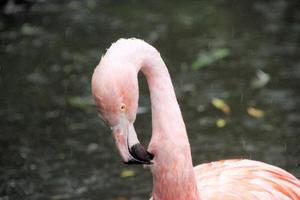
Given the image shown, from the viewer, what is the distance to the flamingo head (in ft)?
11.9

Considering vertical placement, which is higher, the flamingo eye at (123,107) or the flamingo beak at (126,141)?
the flamingo eye at (123,107)

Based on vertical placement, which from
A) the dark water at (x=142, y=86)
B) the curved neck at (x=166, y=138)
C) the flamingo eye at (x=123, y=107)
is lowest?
the dark water at (x=142, y=86)

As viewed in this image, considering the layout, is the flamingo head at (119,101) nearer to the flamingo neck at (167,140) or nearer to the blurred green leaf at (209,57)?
the flamingo neck at (167,140)

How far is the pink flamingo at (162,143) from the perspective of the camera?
12.1ft

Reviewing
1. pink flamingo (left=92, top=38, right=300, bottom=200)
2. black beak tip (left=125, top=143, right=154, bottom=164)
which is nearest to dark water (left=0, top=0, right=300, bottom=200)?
pink flamingo (left=92, top=38, right=300, bottom=200)

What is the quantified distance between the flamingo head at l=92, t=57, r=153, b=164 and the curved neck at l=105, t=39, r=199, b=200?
232 millimetres

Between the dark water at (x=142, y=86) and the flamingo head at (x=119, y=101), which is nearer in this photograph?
the flamingo head at (x=119, y=101)

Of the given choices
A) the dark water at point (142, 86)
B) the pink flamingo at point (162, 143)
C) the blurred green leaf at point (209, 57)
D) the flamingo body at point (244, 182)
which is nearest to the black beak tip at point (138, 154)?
the pink flamingo at point (162, 143)

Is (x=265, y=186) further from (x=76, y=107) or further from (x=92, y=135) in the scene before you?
(x=76, y=107)

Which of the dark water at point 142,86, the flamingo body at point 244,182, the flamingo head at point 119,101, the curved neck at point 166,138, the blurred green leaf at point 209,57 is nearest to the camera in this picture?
the flamingo head at point 119,101

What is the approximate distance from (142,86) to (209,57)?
1.06 m

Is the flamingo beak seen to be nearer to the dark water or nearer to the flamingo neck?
the flamingo neck

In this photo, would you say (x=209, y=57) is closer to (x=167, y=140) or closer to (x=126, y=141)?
(x=167, y=140)

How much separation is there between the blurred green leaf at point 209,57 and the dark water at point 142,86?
0.08 feet
